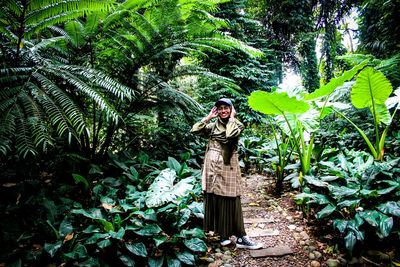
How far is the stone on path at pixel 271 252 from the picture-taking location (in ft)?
6.08

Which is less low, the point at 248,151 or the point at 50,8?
the point at 50,8

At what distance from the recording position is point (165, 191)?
78.4 inches

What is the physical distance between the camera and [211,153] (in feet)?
6.48

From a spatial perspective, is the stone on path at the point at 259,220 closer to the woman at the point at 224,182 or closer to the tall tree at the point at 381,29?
the woman at the point at 224,182

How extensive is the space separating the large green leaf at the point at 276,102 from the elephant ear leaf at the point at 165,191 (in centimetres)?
128

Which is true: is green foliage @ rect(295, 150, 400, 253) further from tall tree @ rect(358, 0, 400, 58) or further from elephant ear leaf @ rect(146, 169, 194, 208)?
tall tree @ rect(358, 0, 400, 58)

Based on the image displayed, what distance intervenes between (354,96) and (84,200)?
3532 mm

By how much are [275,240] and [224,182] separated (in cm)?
93

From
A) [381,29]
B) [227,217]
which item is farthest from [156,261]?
[381,29]

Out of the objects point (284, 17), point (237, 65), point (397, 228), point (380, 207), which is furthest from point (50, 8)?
point (284, 17)

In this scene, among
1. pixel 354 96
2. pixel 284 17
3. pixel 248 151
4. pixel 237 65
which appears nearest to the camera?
pixel 354 96

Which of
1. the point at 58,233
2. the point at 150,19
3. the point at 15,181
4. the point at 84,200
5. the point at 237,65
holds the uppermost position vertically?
the point at 237,65

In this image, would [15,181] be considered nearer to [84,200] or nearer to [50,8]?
[84,200]

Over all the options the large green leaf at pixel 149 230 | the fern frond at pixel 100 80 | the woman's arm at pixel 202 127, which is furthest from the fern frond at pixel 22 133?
the woman's arm at pixel 202 127
